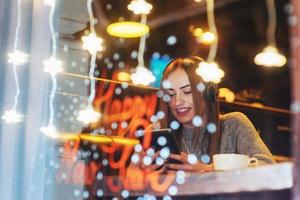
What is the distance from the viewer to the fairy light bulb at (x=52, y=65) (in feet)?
4.81

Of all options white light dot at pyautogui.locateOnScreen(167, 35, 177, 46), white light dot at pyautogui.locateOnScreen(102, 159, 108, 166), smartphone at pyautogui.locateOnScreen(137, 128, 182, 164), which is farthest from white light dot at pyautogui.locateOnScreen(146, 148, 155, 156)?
white light dot at pyautogui.locateOnScreen(167, 35, 177, 46)

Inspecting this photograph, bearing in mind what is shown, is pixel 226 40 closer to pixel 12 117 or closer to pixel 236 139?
pixel 236 139

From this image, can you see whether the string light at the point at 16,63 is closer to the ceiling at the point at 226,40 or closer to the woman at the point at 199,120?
the woman at the point at 199,120

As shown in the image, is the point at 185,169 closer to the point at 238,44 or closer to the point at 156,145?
the point at 156,145

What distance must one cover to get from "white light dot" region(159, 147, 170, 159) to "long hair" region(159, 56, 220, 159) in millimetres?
436

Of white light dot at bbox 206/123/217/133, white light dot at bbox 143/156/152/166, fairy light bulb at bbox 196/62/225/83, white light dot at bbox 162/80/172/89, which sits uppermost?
fairy light bulb at bbox 196/62/225/83

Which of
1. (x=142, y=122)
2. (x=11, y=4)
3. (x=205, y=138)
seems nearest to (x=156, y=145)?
(x=205, y=138)

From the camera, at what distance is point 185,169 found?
4.88 ft

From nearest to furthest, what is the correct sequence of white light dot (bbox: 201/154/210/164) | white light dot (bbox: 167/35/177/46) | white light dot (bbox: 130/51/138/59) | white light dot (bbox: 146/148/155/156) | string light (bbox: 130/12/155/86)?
1. white light dot (bbox: 146/148/155/156)
2. white light dot (bbox: 201/154/210/164)
3. string light (bbox: 130/12/155/86)
4. white light dot (bbox: 130/51/138/59)
5. white light dot (bbox: 167/35/177/46)

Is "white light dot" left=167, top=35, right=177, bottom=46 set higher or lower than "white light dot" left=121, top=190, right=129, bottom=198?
higher

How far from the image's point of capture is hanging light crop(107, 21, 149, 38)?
3371mm

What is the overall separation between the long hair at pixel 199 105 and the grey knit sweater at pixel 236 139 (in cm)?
2

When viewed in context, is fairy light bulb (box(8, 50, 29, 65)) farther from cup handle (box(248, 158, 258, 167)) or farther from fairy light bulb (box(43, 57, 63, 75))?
cup handle (box(248, 158, 258, 167))

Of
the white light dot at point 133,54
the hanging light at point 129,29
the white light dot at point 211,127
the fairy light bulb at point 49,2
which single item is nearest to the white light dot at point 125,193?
the fairy light bulb at point 49,2
